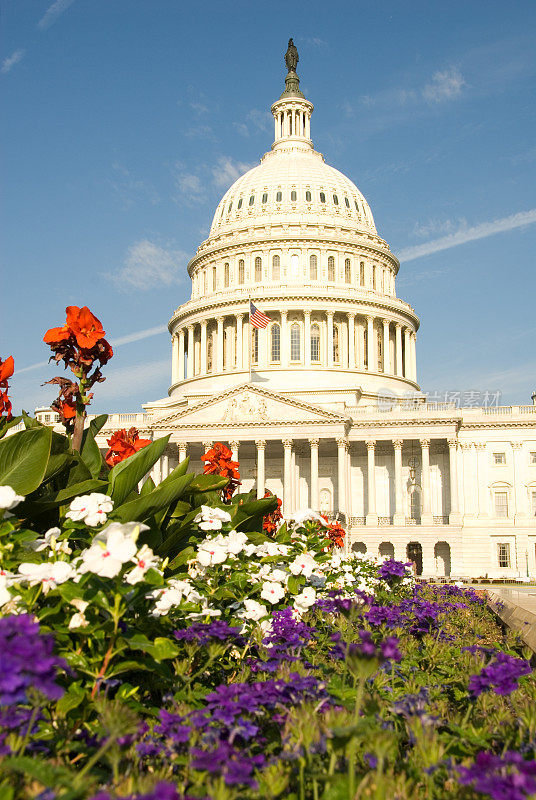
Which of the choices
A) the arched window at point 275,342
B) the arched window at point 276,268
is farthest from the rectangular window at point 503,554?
the arched window at point 276,268

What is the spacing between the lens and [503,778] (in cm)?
372

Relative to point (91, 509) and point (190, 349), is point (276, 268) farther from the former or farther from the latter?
point (91, 509)

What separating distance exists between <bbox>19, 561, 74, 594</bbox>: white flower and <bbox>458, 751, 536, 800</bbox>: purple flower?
10.3 ft

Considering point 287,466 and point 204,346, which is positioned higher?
point 204,346

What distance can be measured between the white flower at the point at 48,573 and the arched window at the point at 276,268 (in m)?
90.4

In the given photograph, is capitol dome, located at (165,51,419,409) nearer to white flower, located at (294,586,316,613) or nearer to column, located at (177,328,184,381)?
column, located at (177,328,184,381)

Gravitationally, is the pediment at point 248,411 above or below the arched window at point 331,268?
below

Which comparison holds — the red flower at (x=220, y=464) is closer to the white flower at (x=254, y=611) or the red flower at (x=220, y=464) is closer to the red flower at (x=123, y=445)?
the red flower at (x=123, y=445)

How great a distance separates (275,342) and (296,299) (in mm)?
5546

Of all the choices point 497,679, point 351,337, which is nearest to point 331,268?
point 351,337

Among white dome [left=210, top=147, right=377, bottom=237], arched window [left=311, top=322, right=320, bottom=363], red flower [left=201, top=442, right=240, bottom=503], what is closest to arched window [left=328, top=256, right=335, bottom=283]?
white dome [left=210, top=147, right=377, bottom=237]

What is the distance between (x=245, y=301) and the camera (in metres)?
90.2

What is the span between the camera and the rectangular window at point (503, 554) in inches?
2894

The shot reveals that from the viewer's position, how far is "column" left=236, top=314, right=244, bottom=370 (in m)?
90.2
